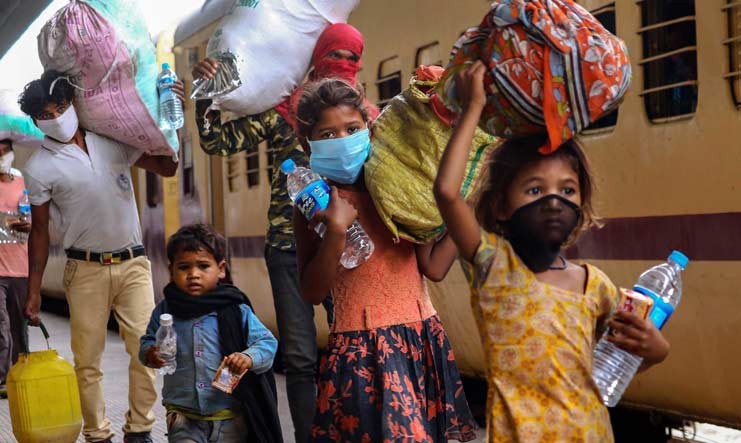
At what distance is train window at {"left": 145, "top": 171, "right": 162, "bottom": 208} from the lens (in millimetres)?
11242

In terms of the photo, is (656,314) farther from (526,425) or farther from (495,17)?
(495,17)

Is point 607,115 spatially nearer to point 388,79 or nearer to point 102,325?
point 388,79

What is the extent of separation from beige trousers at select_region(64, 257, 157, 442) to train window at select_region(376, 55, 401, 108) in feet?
7.15

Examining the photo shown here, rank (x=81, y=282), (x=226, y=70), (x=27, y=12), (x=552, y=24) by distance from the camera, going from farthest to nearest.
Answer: (x=27, y=12)
(x=81, y=282)
(x=226, y=70)
(x=552, y=24)

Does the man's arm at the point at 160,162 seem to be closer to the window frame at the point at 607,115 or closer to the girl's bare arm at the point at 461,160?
the window frame at the point at 607,115

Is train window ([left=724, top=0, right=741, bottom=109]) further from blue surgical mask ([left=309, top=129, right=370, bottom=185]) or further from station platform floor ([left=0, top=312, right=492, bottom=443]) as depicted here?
station platform floor ([left=0, top=312, right=492, bottom=443])

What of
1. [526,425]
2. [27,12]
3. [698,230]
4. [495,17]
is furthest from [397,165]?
[27,12]

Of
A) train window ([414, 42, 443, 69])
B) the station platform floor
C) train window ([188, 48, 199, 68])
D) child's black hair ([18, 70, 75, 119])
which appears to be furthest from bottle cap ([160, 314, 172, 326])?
train window ([188, 48, 199, 68])

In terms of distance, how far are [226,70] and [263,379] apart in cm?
126

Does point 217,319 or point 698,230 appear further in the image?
point 698,230

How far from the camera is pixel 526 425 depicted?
7.38 feet

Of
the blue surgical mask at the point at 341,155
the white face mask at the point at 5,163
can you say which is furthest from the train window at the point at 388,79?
the blue surgical mask at the point at 341,155

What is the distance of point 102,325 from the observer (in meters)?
4.72

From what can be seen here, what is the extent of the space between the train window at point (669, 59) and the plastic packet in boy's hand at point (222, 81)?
1.70 metres
